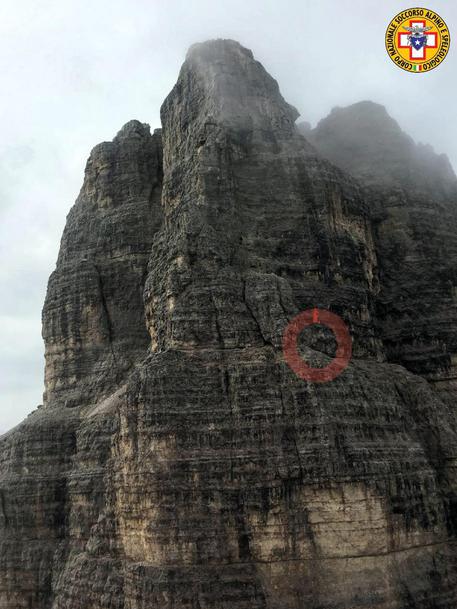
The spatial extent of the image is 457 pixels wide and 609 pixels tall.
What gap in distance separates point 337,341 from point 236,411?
634cm

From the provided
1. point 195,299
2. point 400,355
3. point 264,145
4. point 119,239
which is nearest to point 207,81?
point 264,145

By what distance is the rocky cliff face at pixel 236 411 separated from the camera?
20625mm

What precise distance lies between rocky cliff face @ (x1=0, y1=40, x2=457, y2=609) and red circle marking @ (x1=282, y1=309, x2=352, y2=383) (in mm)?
406

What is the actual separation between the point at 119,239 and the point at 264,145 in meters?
11.9

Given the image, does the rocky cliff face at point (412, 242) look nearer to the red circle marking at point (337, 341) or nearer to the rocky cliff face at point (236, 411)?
the rocky cliff face at point (236, 411)

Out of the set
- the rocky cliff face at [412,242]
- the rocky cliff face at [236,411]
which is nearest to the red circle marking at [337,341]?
the rocky cliff face at [236,411]

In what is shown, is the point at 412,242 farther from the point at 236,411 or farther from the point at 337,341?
the point at 236,411

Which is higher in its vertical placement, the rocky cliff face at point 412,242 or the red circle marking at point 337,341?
the rocky cliff face at point 412,242

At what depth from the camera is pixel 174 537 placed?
2064 centimetres

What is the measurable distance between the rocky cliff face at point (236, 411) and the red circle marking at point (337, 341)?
1.33ft

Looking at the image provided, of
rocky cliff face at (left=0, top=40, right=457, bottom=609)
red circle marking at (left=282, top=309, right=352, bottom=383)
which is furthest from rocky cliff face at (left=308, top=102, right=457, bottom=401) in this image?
red circle marking at (left=282, top=309, right=352, bottom=383)

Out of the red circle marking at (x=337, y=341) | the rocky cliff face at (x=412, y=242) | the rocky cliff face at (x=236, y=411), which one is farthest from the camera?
the rocky cliff face at (x=412, y=242)

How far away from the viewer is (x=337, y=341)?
26.2m

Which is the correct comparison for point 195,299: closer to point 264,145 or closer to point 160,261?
point 160,261
